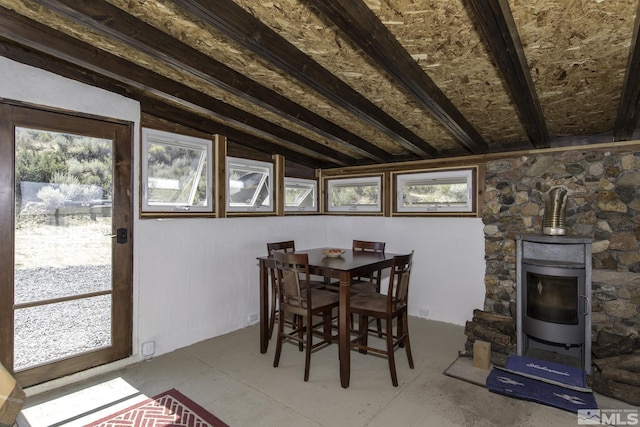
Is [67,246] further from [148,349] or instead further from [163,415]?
[163,415]

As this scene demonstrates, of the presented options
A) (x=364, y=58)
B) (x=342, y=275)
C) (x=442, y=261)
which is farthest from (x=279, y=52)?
(x=442, y=261)

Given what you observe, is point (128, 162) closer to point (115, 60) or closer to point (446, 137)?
point (115, 60)

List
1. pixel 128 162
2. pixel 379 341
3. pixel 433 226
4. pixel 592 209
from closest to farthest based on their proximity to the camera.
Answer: pixel 128 162 < pixel 592 209 < pixel 379 341 < pixel 433 226

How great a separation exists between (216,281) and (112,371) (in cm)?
122

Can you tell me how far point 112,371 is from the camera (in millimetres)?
2918

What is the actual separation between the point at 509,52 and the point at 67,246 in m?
3.48

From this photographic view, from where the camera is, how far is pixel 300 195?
528 centimetres

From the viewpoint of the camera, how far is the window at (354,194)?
4953 millimetres

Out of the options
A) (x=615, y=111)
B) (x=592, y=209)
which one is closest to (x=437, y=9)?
(x=615, y=111)

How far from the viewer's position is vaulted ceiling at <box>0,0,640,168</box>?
72.6 inches

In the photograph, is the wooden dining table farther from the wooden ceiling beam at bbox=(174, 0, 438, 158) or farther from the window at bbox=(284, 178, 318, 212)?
the window at bbox=(284, 178, 318, 212)

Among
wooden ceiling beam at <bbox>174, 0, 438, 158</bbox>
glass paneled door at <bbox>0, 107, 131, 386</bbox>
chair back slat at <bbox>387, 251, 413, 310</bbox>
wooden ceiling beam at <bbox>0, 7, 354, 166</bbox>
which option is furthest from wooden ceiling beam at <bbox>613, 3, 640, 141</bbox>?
glass paneled door at <bbox>0, 107, 131, 386</bbox>

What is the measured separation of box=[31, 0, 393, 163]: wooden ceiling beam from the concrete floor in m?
2.31

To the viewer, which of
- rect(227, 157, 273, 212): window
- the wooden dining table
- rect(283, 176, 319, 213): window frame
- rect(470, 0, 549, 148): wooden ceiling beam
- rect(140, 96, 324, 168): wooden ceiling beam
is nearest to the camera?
rect(470, 0, 549, 148): wooden ceiling beam
